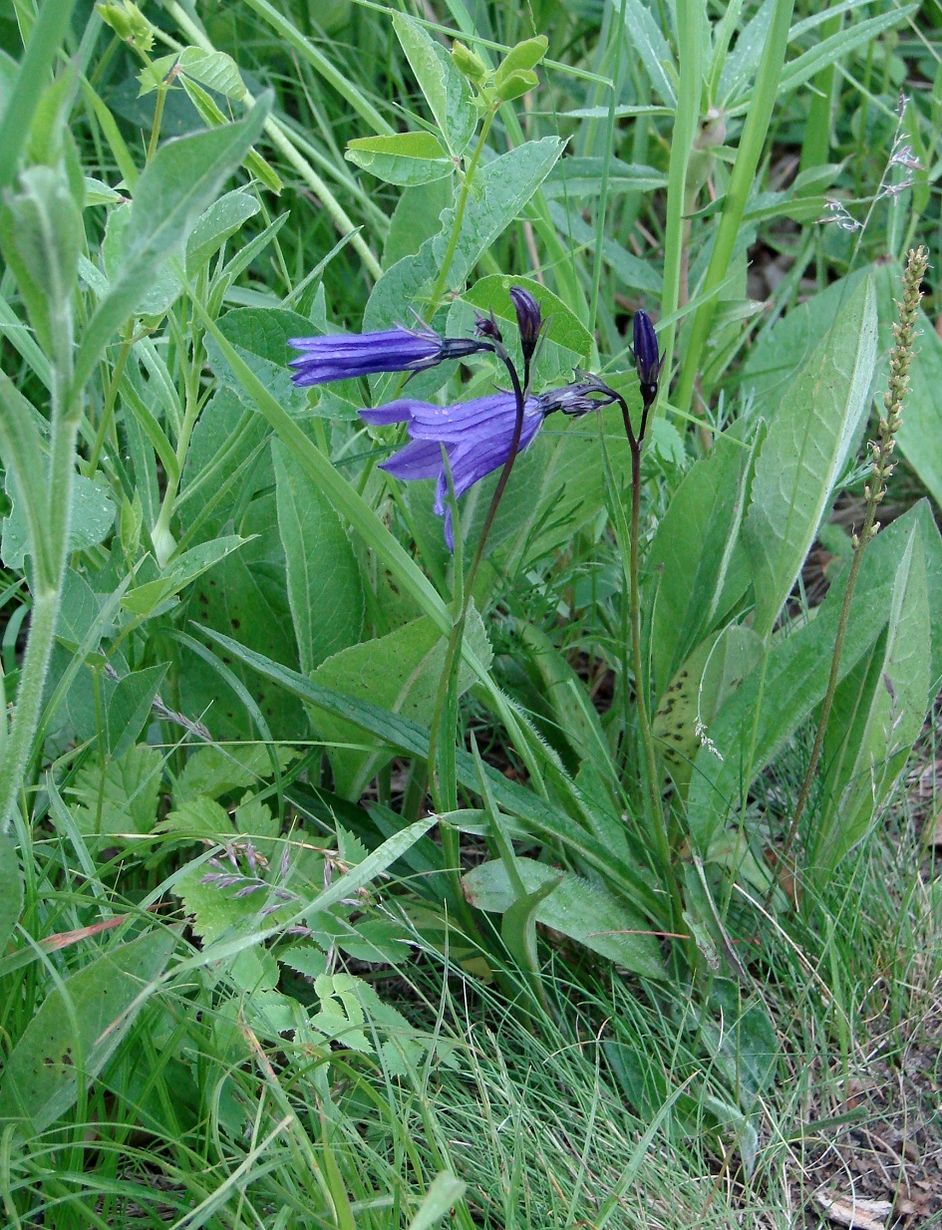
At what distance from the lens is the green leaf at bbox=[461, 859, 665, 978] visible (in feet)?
4.28

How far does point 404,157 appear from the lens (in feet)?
4.30

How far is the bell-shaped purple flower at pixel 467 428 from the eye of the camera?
1.17 m

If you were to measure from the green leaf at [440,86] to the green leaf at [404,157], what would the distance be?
0.8 inches

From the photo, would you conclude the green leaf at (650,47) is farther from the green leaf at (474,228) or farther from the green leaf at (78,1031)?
the green leaf at (78,1031)

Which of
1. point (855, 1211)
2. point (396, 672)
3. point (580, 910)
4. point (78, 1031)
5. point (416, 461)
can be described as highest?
point (416, 461)

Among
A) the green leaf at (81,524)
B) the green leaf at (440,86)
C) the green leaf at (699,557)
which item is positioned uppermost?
the green leaf at (440,86)

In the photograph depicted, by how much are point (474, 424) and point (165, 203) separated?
419 millimetres

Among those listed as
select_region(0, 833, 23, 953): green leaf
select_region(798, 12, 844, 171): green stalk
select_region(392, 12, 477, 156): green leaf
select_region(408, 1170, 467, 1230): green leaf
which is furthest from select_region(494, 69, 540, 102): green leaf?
select_region(798, 12, 844, 171): green stalk

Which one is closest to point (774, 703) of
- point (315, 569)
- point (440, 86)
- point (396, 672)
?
point (396, 672)

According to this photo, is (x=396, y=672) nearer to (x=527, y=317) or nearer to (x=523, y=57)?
(x=527, y=317)

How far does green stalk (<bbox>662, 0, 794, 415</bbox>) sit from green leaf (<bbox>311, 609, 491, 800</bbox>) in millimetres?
489

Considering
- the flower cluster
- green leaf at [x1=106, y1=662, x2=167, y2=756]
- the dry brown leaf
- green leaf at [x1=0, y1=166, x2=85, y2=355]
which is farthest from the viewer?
green leaf at [x1=106, y1=662, x2=167, y2=756]

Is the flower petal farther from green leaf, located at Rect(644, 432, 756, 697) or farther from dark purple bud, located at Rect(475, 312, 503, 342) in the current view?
green leaf, located at Rect(644, 432, 756, 697)

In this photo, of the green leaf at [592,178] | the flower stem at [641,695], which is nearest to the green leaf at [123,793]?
the flower stem at [641,695]
